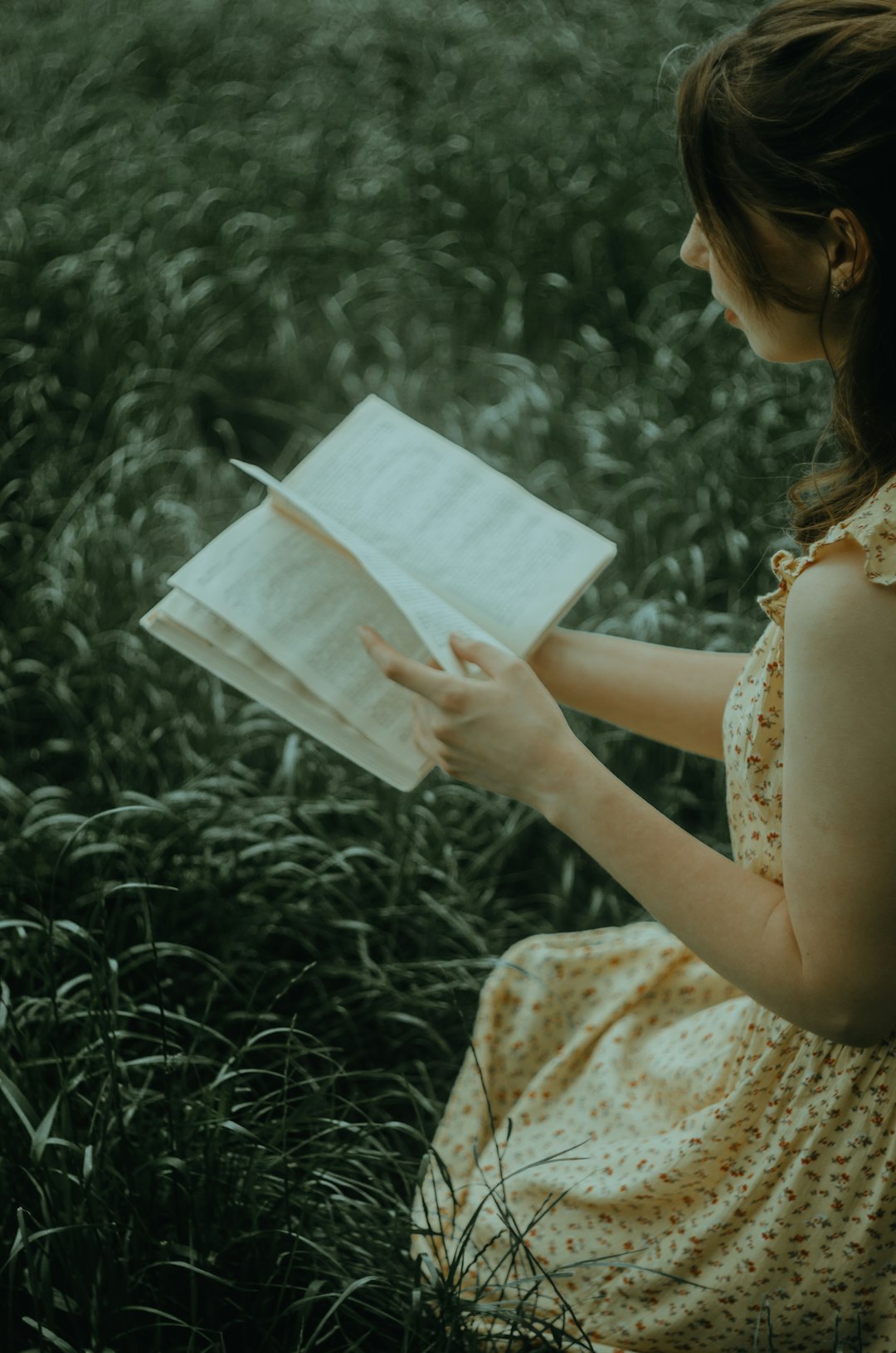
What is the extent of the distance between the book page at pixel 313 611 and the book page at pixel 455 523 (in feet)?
0.21

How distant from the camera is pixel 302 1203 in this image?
153cm

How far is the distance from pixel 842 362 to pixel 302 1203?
119 cm

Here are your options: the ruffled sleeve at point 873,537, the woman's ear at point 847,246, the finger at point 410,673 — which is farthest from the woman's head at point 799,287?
the finger at point 410,673

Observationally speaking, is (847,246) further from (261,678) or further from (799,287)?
(261,678)

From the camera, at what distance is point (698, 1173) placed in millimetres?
1398

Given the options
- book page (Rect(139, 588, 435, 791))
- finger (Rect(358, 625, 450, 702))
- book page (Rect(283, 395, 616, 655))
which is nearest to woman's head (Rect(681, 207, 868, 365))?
book page (Rect(283, 395, 616, 655))

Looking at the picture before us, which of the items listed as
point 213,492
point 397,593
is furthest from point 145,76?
point 397,593

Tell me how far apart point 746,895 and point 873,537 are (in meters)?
0.39

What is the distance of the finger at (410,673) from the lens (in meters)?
1.35

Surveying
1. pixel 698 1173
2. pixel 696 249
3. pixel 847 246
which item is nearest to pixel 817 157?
pixel 847 246

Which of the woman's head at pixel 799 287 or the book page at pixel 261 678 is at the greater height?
the woman's head at pixel 799 287

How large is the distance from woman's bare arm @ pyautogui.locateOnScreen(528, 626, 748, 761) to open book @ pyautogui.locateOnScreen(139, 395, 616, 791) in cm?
10

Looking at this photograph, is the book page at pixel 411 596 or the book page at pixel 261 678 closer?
the book page at pixel 411 596

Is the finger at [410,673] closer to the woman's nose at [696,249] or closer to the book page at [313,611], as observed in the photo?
the book page at [313,611]
